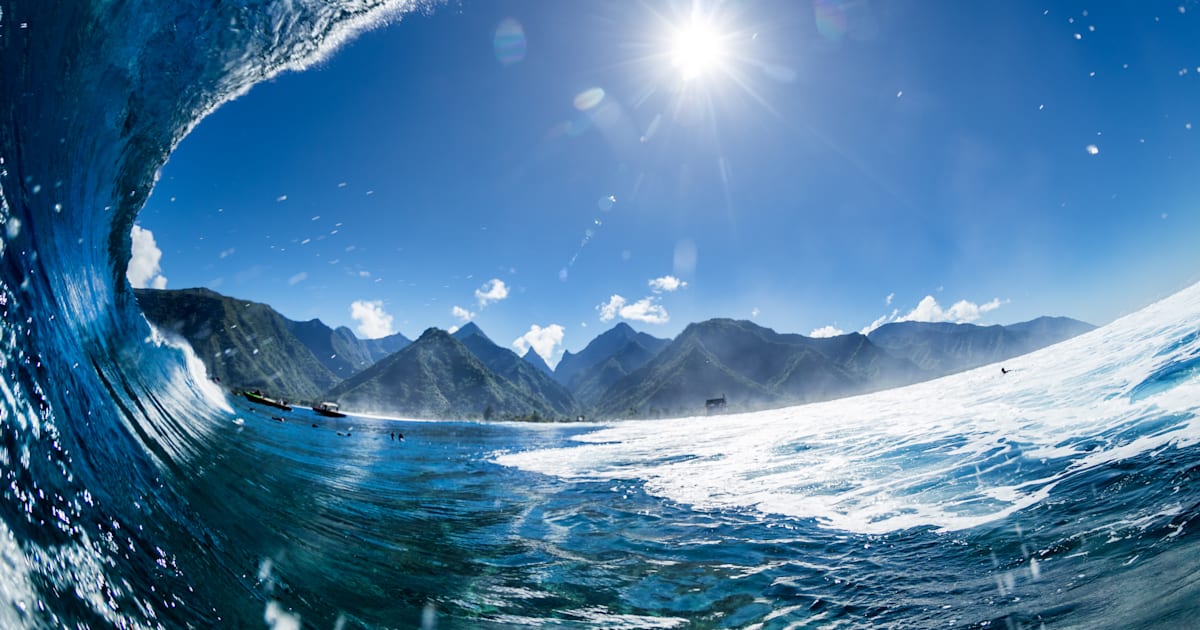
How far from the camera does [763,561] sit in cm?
827

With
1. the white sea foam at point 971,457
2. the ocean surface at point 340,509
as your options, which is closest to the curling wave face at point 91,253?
the ocean surface at point 340,509

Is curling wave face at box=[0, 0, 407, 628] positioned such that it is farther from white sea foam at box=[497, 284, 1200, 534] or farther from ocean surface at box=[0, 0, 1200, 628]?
white sea foam at box=[497, 284, 1200, 534]

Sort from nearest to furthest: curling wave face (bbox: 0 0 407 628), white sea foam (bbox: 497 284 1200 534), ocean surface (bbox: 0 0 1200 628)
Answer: curling wave face (bbox: 0 0 407 628)
ocean surface (bbox: 0 0 1200 628)
white sea foam (bbox: 497 284 1200 534)

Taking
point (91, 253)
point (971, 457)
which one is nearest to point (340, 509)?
point (91, 253)

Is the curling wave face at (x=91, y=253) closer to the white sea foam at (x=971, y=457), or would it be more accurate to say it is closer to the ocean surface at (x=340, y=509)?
the ocean surface at (x=340, y=509)

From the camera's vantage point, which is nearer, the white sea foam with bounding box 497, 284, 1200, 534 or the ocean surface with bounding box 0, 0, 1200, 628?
the ocean surface with bounding box 0, 0, 1200, 628

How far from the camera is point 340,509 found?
12031 millimetres

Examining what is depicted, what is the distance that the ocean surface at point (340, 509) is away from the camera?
4754 mm

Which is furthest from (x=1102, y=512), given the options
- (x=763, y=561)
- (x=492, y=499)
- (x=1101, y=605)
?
(x=492, y=499)

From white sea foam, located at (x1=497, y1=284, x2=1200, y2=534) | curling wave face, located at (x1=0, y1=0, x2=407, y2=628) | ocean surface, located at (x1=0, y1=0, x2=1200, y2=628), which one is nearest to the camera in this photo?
curling wave face, located at (x1=0, y1=0, x2=407, y2=628)

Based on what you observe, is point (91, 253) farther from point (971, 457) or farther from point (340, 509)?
point (971, 457)

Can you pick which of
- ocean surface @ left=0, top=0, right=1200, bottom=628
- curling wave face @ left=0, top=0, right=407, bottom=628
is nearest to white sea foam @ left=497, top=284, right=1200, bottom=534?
ocean surface @ left=0, top=0, right=1200, bottom=628

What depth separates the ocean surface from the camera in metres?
4.75

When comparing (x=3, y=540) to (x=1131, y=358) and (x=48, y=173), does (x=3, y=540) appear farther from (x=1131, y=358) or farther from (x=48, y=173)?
(x=1131, y=358)
